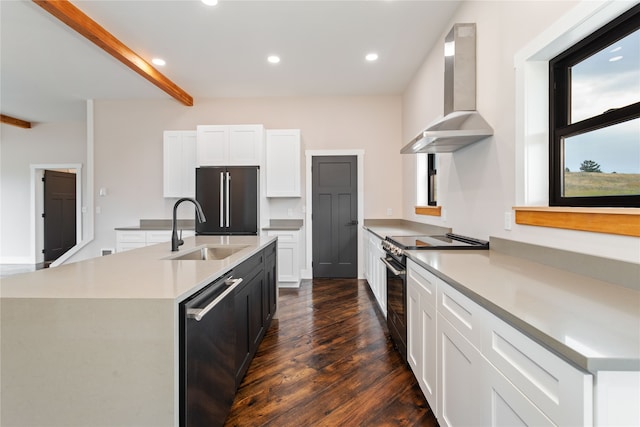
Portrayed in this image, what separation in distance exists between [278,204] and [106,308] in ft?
13.3

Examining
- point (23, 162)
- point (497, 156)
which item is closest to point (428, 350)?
point (497, 156)

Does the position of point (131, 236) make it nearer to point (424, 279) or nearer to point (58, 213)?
point (58, 213)

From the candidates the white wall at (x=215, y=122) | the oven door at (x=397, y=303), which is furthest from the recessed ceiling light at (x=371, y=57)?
the oven door at (x=397, y=303)

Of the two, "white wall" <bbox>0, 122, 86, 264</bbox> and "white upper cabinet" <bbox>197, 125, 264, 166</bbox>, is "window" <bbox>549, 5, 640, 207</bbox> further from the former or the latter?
"white wall" <bbox>0, 122, 86, 264</bbox>

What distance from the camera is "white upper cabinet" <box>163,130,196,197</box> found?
15.7 ft

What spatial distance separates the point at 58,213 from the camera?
6.80 m

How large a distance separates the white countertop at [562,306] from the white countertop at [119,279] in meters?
1.11

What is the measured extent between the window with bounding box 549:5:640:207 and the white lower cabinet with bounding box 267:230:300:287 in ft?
10.7

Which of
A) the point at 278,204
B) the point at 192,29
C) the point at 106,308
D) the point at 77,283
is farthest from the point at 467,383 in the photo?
the point at 278,204

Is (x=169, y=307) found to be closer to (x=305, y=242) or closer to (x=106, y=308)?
(x=106, y=308)

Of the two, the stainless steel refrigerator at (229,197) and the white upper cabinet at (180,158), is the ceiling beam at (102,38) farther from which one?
the stainless steel refrigerator at (229,197)

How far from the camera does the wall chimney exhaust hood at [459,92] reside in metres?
2.34

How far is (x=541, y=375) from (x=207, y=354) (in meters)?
1.19

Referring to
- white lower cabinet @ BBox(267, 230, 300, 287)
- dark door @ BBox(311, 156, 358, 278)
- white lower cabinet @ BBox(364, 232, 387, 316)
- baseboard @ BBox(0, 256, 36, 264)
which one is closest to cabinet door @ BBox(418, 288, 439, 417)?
white lower cabinet @ BBox(364, 232, 387, 316)
